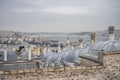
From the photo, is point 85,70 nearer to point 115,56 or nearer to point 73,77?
point 73,77

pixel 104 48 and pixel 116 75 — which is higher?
pixel 104 48

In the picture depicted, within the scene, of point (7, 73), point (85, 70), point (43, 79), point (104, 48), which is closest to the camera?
point (7, 73)

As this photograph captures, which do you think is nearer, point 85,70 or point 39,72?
point 39,72

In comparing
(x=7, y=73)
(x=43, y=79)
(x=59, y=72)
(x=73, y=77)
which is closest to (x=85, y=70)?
(x=73, y=77)

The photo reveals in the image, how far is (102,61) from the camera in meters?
8.01

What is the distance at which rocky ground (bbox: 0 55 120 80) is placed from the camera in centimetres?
707

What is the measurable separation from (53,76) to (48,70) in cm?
29

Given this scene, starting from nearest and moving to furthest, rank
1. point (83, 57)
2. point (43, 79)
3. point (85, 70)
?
point (43, 79) < point (85, 70) < point (83, 57)

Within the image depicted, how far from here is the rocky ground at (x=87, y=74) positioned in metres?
7.07

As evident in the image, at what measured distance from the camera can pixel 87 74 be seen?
25.5 feet

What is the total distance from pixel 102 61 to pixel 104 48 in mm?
1697

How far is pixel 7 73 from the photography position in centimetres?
682

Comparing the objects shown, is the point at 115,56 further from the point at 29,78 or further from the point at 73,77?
the point at 29,78

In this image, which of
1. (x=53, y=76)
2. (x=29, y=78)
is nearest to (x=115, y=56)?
(x=53, y=76)
